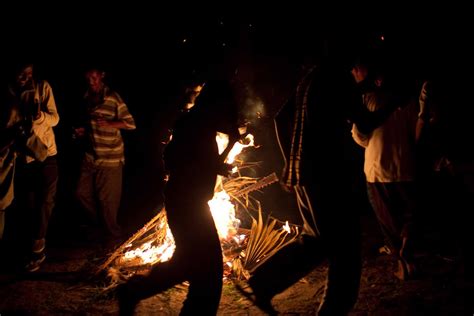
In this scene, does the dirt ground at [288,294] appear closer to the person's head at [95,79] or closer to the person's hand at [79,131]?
the person's hand at [79,131]

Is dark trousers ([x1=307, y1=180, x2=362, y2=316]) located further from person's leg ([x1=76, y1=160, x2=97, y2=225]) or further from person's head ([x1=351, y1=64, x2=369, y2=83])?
person's leg ([x1=76, y1=160, x2=97, y2=225])

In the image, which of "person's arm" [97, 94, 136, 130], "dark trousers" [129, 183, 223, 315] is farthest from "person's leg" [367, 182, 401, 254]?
"person's arm" [97, 94, 136, 130]

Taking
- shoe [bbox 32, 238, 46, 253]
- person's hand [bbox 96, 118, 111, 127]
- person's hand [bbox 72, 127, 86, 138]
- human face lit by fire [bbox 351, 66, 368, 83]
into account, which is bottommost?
shoe [bbox 32, 238, 46, 253]

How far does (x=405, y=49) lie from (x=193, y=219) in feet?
21.9

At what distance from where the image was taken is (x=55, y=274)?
17.0 ft

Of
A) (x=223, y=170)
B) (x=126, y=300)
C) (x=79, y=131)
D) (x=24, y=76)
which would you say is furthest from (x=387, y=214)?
(x=24, y=76)

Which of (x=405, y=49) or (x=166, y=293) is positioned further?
(x=405, y=49)

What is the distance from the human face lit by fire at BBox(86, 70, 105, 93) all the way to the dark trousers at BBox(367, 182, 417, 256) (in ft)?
14.2

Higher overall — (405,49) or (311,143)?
(405,49)

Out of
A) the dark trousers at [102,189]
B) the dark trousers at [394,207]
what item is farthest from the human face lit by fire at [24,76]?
the dark trousers at [394,207]

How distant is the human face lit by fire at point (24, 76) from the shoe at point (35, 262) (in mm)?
2235

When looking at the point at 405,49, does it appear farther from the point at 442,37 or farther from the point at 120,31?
the point at 120,31

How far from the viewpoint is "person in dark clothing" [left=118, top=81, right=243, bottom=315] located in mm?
3322

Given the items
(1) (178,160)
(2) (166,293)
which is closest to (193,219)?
(1) (178,160)
